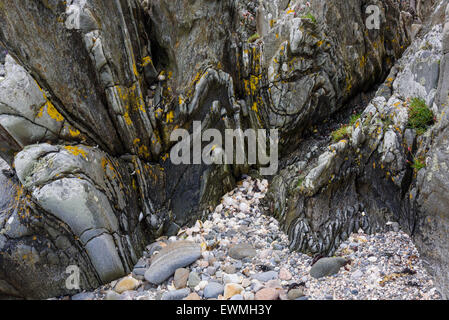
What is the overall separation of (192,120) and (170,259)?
3058 millimetres

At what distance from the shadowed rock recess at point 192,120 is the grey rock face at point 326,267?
0.48 meters

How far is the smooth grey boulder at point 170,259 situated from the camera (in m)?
5.07

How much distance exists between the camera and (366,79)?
26.1 ft

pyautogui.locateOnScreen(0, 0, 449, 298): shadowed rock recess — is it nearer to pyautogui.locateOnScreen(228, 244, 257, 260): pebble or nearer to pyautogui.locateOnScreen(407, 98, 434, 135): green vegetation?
pyautogui.locateOnScreen(407, 98, 434, 135): green vegetation

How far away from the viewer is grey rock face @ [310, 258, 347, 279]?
4789mm

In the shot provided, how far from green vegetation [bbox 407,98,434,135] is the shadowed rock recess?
107mm

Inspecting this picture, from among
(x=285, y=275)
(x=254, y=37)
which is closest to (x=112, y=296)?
(x=285, y=275)

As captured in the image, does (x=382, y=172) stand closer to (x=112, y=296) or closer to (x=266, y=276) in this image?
(x=266, y=276)

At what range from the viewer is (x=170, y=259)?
5.32 meters

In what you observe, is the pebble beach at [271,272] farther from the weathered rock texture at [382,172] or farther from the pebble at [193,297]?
the weathered rock texture at [382,172]

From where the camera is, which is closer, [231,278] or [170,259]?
[231,278]

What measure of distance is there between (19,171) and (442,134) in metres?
6.50

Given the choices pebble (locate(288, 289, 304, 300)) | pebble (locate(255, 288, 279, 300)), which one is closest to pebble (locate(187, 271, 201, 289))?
pebble (locate(255, 288, 279, 300))

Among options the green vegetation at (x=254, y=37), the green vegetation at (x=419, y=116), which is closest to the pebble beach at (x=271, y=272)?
the green vegetation at (x=419, y=116)
